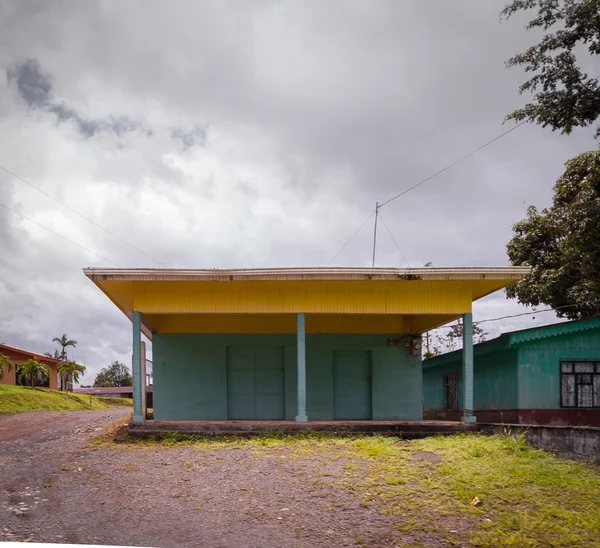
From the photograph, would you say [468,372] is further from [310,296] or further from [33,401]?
[33,401]

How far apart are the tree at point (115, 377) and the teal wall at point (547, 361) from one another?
62.8 meters

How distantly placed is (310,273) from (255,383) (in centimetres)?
439

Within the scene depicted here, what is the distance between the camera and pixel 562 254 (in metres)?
21.2

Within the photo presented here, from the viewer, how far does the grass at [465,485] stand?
21.8 ft

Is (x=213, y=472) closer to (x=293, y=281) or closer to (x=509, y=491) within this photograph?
(x=509, y=491)

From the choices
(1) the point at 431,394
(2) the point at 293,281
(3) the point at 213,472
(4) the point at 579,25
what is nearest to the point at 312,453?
(3) the point at 213,472

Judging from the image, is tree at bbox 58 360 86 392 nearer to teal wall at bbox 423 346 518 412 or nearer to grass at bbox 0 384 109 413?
Result: grass at bbox 0 384 109 413

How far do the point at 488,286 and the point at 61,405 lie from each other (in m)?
25.1

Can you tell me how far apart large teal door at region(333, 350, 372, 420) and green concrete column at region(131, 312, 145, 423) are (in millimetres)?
5130

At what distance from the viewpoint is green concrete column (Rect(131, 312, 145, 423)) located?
12969 millimetres

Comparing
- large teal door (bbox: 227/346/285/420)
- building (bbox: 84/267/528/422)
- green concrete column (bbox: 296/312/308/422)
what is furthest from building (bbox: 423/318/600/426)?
large teal door (bbox: 227/346/285/420)

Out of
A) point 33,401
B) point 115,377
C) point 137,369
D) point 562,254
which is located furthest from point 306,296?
point 115,377

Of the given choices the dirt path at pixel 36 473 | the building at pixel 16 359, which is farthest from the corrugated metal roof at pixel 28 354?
the dirt path at pixel 36 473

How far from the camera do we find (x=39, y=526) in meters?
6.59
